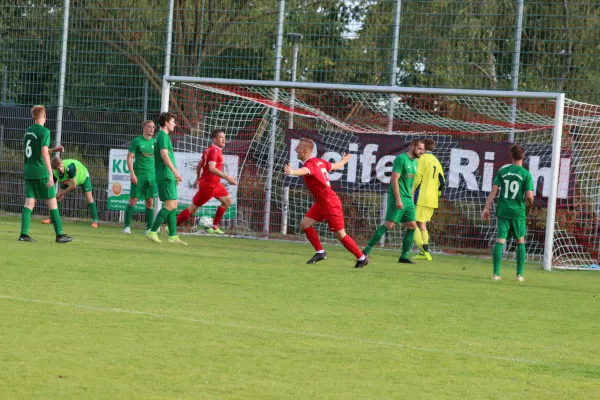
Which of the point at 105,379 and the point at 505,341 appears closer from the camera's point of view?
the point at 105,379

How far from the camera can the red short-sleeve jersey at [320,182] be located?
13359 mm

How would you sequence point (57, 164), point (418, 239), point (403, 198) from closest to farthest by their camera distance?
point (403, 198), point (418, 239), point (57, 164)

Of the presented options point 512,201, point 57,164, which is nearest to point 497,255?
point 512,201

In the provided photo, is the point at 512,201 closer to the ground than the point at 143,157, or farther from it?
closer to the ground

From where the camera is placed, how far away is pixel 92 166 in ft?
69.7

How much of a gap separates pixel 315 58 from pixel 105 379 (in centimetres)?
A: 1428

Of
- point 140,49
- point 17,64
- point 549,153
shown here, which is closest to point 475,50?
point 549,153

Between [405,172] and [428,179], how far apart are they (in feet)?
5.12

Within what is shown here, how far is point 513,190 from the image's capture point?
1320 cm

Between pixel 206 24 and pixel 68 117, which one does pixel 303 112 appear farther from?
pixel 68 117

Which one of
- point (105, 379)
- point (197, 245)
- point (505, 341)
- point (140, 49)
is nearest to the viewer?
point (105, 379)

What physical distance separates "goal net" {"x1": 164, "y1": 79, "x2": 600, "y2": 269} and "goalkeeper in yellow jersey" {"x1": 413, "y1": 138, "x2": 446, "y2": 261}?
1307 millimetres

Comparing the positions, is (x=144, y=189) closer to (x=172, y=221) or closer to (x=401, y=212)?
(x=172, y=221)

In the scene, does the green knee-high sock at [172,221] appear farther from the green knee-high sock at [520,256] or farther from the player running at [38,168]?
the green knee-high sock at [520,256]
